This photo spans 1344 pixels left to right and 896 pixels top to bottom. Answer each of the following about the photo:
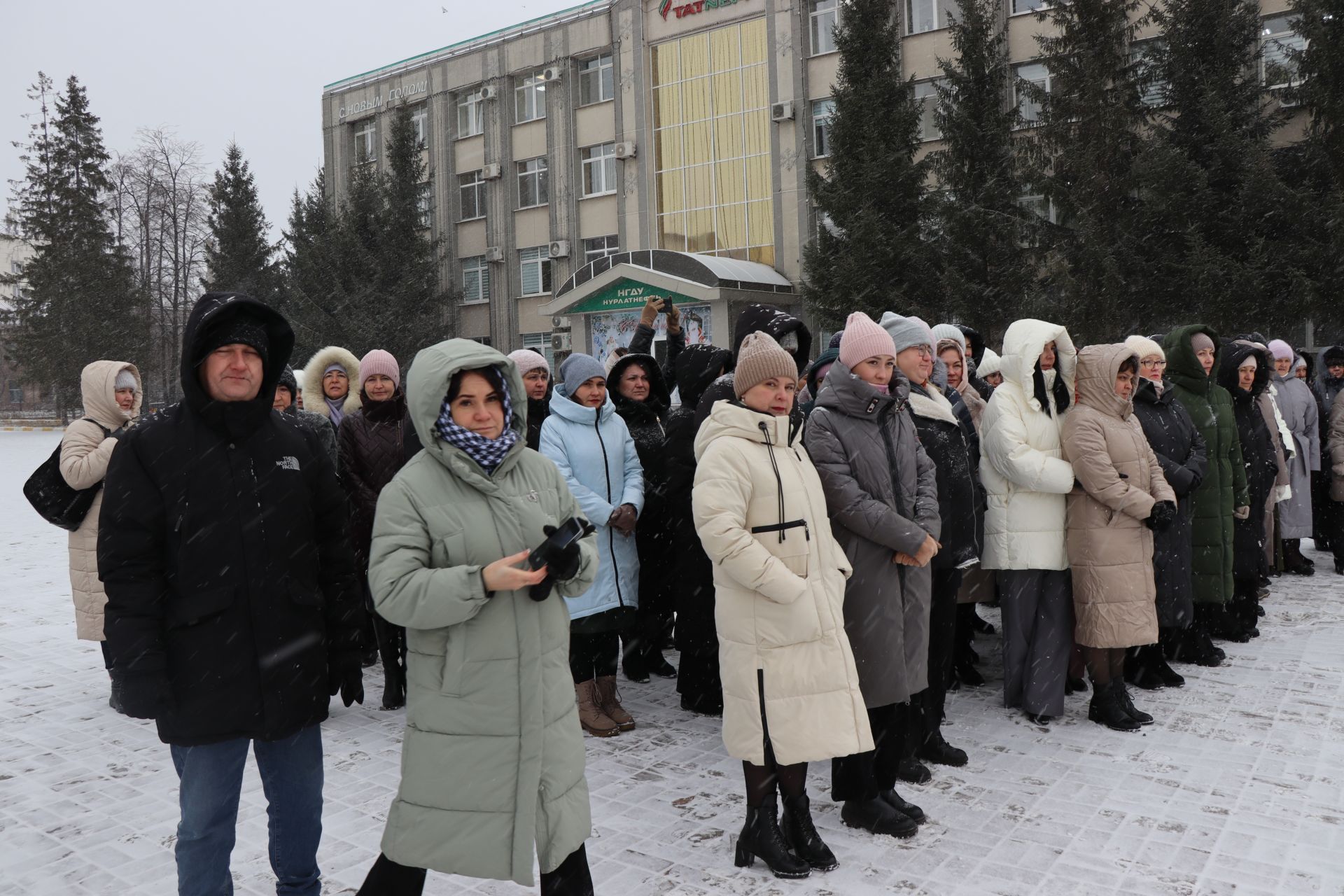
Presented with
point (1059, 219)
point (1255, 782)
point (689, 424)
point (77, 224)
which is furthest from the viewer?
point (77, 224)

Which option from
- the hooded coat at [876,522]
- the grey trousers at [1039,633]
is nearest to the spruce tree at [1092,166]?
the grey trousers at [1039,633]

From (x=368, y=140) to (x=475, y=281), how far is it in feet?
27.4

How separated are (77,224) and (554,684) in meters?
47.6

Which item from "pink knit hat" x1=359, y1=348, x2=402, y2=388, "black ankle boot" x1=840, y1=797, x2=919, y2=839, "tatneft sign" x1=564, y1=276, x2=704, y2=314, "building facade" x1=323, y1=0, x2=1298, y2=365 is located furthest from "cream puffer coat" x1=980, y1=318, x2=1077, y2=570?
"tatneft sign" x1=564, y1=276, x2=704, y2=314

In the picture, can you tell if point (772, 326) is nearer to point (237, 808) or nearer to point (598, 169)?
point (237, 808)

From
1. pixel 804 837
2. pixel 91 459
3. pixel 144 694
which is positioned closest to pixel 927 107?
pixel 91 459

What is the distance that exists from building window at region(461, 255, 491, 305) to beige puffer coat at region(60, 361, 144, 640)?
97.5ft

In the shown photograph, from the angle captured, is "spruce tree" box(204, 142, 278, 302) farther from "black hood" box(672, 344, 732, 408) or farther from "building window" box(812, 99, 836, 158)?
"black hood" box(672, 344, 732, 408)

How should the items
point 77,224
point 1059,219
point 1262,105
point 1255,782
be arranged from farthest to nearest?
point 77,224
point 1059,219
point 1262,105
point 1255,782

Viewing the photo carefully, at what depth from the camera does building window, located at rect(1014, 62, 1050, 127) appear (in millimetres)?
22188

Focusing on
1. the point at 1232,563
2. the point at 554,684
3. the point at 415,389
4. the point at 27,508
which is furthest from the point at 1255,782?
the point at 27,508

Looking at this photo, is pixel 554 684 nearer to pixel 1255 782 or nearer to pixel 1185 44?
pixel 1255 782

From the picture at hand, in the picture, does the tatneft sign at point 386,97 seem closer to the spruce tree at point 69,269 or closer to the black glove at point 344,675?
the spruce tree at point 69,269

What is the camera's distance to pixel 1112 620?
4977 mm
